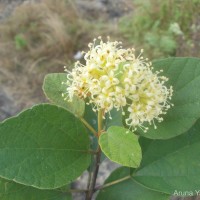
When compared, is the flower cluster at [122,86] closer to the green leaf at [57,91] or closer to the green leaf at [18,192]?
the green leaf at [57,91]

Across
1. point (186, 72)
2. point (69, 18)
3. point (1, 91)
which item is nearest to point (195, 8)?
point (69, 18)

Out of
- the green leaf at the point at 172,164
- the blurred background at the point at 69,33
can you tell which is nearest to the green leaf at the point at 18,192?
the green leaf at the point at 172,164

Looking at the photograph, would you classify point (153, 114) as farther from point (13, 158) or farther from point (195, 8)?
point (195, 8)

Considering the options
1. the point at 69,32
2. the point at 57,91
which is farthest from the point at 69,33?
the point at 57,91

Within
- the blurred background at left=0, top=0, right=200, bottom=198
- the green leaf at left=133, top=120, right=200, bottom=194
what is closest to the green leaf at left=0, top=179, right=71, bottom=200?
the green leaf at left=133, top=120, right=200, bottom=194

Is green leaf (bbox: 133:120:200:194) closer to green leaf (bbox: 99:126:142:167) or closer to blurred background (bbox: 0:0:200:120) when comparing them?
green leaf (bbox: 99:126:142:167)
